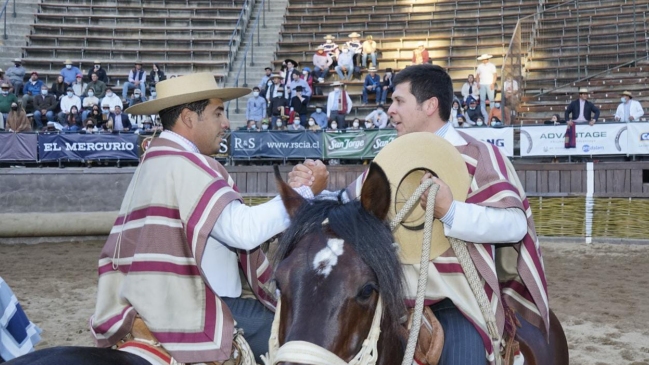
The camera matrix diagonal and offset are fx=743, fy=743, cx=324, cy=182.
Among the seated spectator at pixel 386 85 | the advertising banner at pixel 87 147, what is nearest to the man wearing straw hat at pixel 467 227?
the advertising banner at pixel 87 147

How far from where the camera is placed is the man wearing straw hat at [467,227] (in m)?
2.62

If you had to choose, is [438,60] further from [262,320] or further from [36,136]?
[262,320]

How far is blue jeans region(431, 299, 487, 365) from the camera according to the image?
264 cm

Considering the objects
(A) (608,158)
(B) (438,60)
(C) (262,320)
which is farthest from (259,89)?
(C) (262,320)

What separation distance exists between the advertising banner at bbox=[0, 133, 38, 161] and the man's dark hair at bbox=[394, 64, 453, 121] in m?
13.2

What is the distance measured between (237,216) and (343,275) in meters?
0.68

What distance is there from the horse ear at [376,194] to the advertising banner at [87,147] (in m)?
13.3

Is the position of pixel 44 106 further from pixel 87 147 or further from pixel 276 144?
pixel 276 144

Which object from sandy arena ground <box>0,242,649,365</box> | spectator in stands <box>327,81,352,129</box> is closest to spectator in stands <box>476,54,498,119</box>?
spectator in stands <box>327,81,352,129</box>

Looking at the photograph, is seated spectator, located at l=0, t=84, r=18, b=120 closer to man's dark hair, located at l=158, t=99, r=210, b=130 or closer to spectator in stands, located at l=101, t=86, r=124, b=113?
spectator in stands, located at l=101, t=86, r=124, b=113

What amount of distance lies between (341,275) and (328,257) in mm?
74

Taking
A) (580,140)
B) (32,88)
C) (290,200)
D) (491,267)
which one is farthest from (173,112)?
(32,88)

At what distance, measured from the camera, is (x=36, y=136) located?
48.9 ft

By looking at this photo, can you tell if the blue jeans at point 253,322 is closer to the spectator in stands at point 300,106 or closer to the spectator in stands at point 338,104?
the spectator in stands at point 338,104
